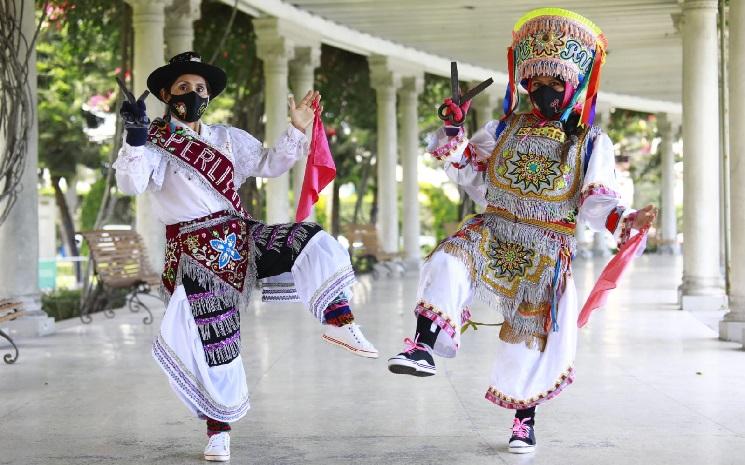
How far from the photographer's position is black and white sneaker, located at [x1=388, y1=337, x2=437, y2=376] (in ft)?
14.9

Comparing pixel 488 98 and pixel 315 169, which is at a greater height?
pixel 488 98

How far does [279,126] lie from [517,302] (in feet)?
37.7

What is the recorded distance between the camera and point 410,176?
21625mm

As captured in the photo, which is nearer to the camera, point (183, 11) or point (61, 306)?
point (183, 11)

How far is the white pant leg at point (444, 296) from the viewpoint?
4738mm

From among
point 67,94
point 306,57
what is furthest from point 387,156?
point 67,94

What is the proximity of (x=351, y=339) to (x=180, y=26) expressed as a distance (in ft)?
31.1

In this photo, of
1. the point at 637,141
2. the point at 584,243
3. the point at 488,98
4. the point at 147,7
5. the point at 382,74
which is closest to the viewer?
the point at 147,7

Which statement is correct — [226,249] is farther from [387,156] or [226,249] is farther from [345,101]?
[345,101]

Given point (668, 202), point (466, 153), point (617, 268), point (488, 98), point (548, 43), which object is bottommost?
point (617, 268)

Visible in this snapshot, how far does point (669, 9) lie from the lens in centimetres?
1636

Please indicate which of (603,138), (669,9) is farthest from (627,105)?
(603,138)

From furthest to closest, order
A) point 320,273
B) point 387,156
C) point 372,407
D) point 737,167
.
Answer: point 387,156 → point 737,167 → point 372,407 → point 320,273

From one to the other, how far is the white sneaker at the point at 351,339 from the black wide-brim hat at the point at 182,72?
3.88 ft
